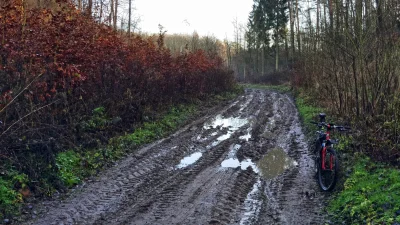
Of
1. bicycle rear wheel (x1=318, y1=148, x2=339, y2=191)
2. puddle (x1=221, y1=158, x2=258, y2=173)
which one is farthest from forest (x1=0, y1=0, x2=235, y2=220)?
bicycle rear wheel (x1=318, y1=148, x2=339, y2=191)

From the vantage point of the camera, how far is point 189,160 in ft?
31.3

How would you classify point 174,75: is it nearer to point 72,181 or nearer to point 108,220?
point 72,181

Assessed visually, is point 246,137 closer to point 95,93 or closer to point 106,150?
point 106,150

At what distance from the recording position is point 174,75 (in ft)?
57.5

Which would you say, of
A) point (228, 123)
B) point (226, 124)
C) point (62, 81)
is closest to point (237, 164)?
point (62, 81)

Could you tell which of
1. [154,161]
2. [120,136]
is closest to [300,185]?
[154,161]

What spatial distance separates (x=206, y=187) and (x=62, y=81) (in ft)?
16.3

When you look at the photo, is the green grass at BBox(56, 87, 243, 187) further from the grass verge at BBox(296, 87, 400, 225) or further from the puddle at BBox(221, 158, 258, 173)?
the grass verge at BBox(296, 87, 400, 225)

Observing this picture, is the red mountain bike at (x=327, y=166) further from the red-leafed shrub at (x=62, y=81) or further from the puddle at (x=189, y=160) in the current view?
the red-leafed shrub at (x=62, y=81)

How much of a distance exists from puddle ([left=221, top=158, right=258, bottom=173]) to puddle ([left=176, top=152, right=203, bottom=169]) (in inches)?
33.2

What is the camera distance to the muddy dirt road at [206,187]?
6.01 m

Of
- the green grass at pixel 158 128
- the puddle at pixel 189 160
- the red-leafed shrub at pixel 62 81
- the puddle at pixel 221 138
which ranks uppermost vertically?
the red-leafed shrub at pixel 62 81

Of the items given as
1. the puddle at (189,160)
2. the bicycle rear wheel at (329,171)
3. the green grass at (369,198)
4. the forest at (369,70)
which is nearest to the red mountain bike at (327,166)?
the bicycle rear wheel at (329,171)

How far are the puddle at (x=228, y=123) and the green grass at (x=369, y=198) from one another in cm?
732
